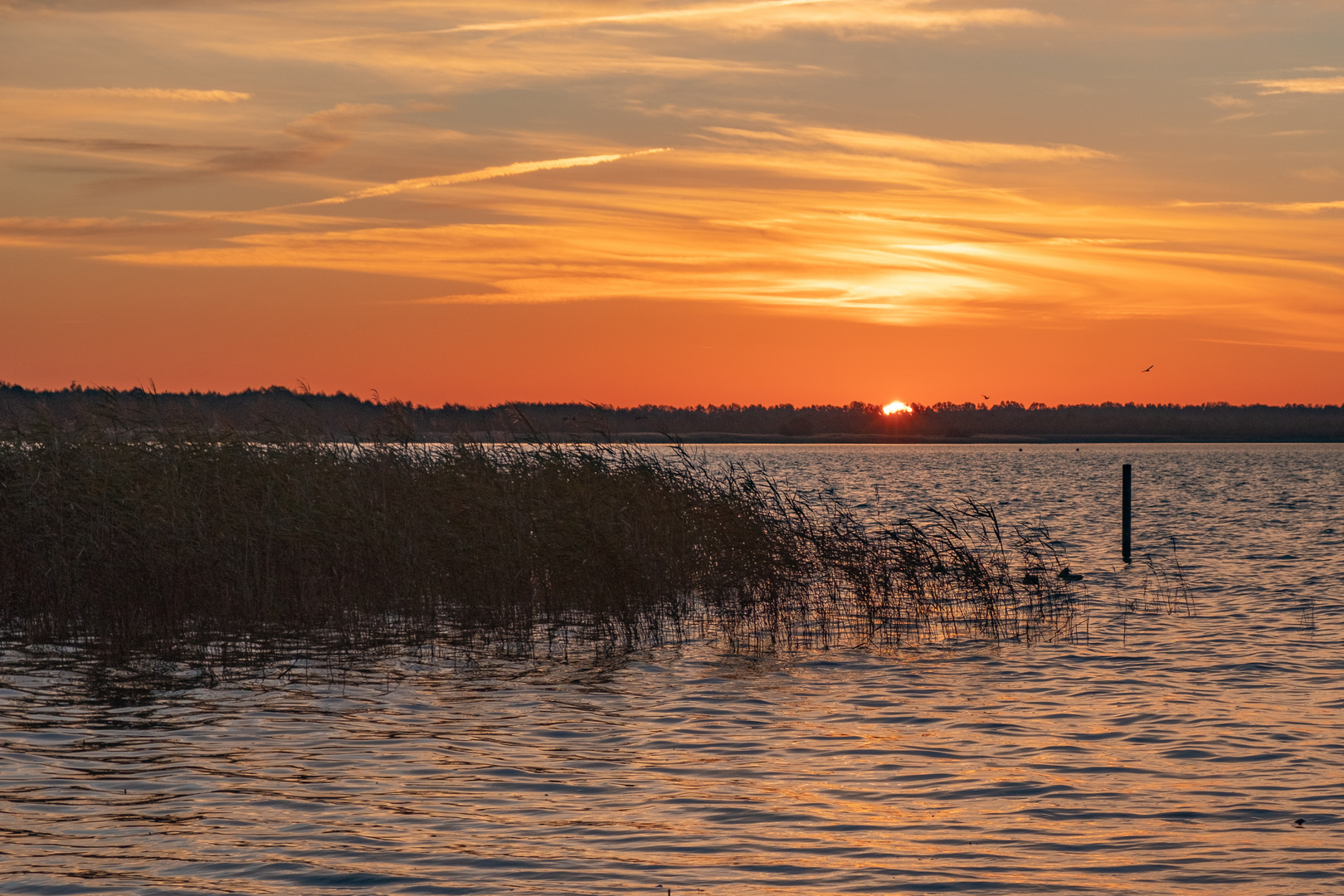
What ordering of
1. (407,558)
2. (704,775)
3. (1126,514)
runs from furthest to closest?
1. (1126,514)
2. (407,558)
3. (704,775)

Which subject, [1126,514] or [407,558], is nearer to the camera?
[407,558]

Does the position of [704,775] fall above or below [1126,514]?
below

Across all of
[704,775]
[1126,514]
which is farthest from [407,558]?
[1126,514]

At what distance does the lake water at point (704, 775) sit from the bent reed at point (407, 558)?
2.21 meters

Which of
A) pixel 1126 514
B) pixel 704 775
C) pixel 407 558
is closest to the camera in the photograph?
pixel 704 775

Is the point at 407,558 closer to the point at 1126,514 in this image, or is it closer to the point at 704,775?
the point at 704,775

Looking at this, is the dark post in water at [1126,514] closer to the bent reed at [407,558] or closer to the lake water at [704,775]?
the bent reed at [407,558]

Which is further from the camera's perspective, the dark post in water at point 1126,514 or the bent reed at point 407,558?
the dark post in water at point 1126,514

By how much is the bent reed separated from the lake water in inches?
86.9

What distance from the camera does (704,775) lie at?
11.5 meters

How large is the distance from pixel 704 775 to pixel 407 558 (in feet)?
37.1

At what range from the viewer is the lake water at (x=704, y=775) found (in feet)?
28.4

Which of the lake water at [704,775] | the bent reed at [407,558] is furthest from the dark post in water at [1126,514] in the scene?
the lake water at [704,775]

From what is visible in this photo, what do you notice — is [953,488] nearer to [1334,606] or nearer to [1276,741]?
[1334,606]
